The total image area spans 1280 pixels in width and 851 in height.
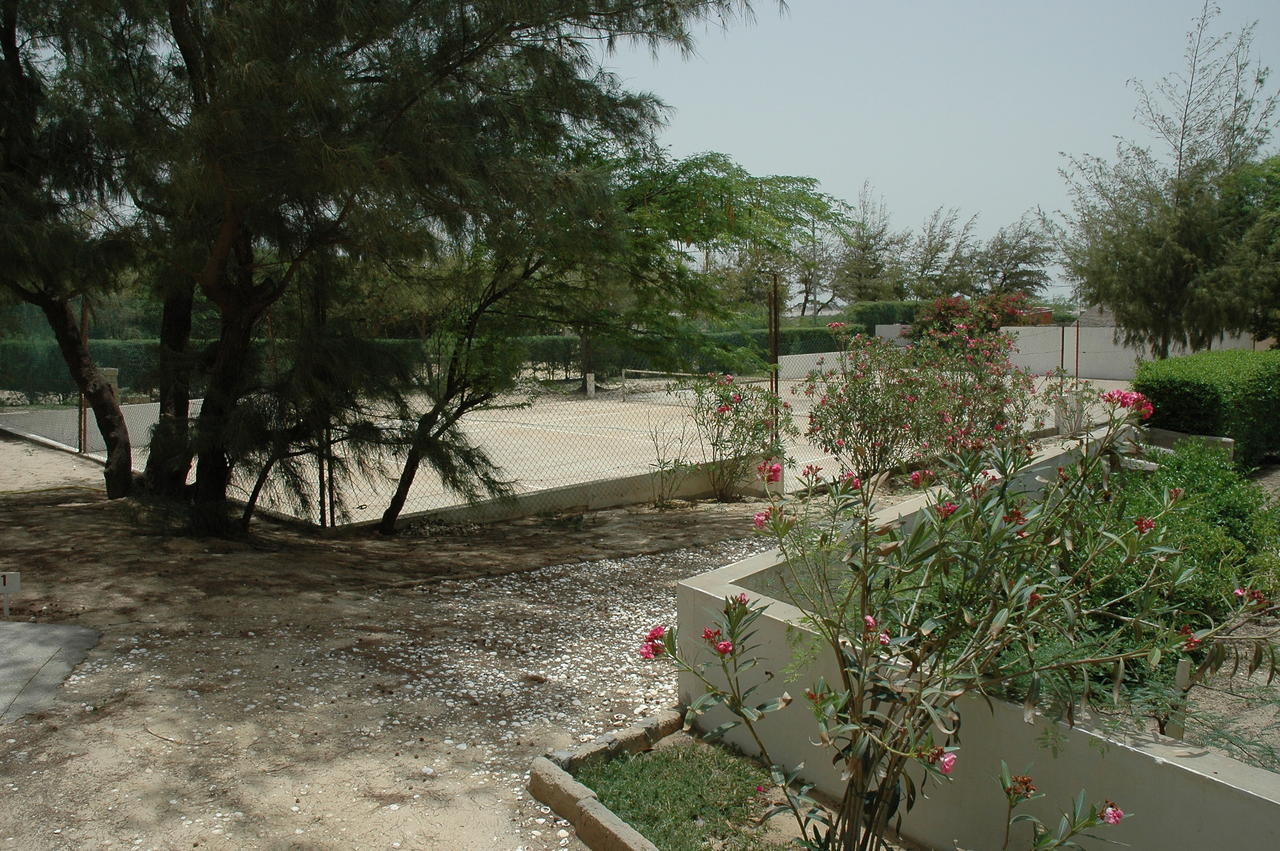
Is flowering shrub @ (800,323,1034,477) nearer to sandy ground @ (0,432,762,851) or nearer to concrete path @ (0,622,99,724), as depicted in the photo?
sandy ground @ (0,432,762,851)

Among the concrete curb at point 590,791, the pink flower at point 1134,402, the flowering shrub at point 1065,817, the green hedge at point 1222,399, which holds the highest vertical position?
the pink flower at point 1134,402

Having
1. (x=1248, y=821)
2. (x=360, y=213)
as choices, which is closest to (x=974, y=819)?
(x=1248, y=821)

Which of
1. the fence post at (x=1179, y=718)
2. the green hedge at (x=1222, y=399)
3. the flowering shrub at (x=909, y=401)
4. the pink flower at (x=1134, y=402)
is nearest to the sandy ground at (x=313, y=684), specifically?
the fence post at (x=1179, y=718)

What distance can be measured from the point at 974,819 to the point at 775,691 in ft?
2.84

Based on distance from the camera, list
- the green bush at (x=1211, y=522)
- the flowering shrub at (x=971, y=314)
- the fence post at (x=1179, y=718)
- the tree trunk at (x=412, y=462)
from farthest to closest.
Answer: the flowering shrub at (x=971, y=314), the tree trunk at (x=412, y=462), the green bush at (x=1211, y=522), the fence post at (x=1179, y=718)

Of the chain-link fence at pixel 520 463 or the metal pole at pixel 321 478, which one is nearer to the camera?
the metal pole at pixel 321 478

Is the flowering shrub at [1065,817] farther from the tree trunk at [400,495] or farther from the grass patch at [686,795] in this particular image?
the tree trunk at [400,495]

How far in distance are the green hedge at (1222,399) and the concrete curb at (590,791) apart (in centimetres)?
919

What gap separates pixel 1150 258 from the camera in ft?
Result: 56.5

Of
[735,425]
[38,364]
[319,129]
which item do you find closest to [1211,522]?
[735,425]

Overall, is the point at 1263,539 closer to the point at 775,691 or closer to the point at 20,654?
the point at 775,691

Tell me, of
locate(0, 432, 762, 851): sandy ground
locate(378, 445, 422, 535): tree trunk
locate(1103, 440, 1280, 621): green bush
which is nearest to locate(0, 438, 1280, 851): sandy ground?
locate(0, 432, 762, 851): sandy ground

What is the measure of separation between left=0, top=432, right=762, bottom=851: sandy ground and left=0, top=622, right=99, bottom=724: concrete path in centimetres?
9

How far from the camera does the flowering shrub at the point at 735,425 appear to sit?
31.2 ft
